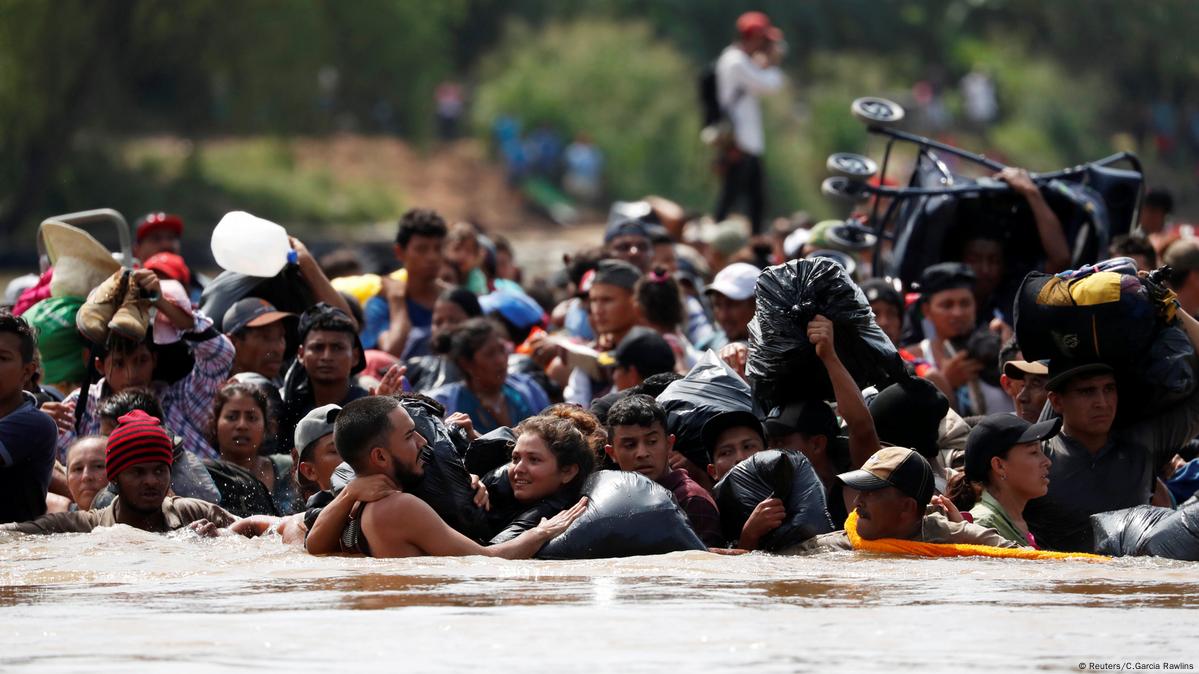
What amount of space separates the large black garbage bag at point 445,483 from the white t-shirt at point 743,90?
8133mm

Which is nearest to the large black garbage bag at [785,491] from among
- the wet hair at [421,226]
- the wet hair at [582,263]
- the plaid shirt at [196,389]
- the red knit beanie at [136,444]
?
the red knit beanie at [136,444]

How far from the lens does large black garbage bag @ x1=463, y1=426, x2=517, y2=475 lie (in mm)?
7477

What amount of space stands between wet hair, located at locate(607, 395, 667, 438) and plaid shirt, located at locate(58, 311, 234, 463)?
195cm

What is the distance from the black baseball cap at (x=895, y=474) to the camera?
22.3ft

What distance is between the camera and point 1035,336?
7.59 m

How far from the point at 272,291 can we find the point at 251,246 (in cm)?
35

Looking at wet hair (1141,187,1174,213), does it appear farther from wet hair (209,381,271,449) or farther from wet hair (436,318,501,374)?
wet hair (209,381,271,449)

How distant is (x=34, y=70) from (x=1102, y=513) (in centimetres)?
2110

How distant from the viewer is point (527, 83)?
1373 inches

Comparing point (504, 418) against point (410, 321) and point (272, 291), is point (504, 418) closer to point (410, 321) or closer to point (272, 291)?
point (272, 291)

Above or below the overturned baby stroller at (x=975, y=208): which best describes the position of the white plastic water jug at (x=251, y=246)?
below

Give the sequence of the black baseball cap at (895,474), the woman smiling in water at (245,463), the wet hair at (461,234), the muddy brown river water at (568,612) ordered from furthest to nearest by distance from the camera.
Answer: the wet hair at (461,234) < the woman smiling in water at (245,463) < the black baseball cap at (895,474) < the muddy brown river water at (568,612)

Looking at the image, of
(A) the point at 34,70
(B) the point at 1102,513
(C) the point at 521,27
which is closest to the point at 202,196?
(A) the point at 34,70

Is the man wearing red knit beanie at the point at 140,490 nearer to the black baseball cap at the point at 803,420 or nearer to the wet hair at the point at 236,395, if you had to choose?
the wet hair at the point at 236,395
